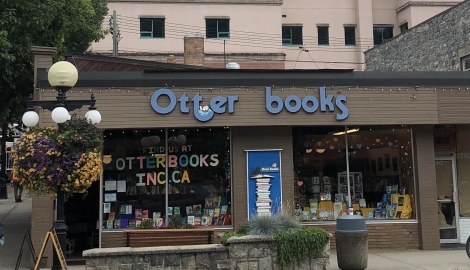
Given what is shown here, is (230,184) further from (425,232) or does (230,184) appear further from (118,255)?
(425,232)

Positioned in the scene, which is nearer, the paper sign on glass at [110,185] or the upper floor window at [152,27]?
the paper sign on glass at [110,185]

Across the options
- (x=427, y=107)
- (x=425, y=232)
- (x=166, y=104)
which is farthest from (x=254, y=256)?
(x=427, y=107)

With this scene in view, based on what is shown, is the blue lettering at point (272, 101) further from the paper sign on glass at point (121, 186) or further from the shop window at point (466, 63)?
the shop window at point (466, 63)

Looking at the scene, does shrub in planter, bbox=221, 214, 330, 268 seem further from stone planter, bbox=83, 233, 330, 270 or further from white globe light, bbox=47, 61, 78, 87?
white globe light, bbox=47, 61, 78, 87

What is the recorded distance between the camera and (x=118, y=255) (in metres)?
9.09

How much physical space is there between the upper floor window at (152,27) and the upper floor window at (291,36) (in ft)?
32.4

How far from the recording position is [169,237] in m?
11.5

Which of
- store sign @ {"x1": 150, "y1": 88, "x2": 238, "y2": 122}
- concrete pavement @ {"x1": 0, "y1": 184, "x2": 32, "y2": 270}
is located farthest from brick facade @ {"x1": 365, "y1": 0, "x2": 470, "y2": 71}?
concrete pavement @ {"x1": 0, "y1": 184, "x2": 32, "y2": 270}

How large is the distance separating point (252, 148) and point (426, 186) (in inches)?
179

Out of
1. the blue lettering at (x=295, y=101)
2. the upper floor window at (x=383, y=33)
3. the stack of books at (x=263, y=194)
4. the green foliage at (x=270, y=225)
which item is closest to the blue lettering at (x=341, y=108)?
the blue lettering at (x=295, y=101)

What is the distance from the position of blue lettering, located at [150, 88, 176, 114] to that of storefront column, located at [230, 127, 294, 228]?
164cm

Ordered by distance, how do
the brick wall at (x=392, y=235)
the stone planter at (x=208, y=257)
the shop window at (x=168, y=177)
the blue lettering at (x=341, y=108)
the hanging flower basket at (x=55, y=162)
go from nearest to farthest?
the hanging flower basket at (x=55, y=162) < the stone planter at (x=208, y=257) < the blue lettering at (x=341, y=108) < the shop window at (x=168, y=177) < the brick wall at (x=392, y=235)

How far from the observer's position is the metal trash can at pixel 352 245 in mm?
9898

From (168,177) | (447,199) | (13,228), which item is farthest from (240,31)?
(168,177)
